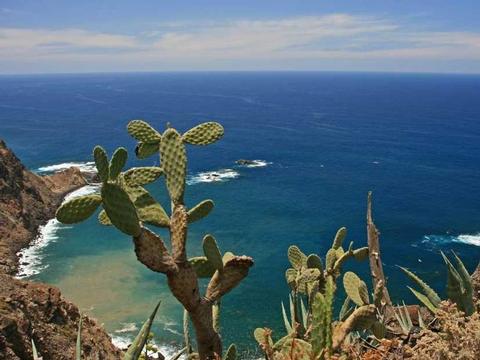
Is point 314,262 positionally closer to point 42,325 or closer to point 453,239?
point 42,325

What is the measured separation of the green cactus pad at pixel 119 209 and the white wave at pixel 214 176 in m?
63.6

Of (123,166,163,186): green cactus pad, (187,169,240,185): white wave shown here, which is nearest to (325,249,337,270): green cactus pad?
(123,166,163,186): green cactus pad

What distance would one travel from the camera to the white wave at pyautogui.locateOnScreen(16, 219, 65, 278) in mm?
40991

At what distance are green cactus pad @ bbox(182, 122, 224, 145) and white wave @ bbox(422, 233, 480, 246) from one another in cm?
4613

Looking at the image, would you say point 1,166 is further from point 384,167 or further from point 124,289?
point 384,167

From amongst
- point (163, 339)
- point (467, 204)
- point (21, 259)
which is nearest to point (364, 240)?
point (467, 204)

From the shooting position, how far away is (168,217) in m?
6.04

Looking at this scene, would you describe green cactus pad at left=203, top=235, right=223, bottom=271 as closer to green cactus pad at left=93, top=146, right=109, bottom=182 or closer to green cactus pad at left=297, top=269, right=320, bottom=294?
green cactus pad at left=93, top=146, right=109, bottom=182

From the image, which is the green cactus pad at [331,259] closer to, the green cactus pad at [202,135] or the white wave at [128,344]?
the green cactus pad at [202,135]

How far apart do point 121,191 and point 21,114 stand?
16324 centimetres

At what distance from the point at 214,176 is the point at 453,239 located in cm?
3506

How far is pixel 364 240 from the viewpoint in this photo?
4834cm

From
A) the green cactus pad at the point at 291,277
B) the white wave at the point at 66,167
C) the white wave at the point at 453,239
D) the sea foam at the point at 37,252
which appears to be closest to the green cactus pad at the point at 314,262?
the green cactus pad at the point at 291,277

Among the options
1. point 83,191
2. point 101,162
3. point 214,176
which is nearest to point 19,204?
point 83,191
